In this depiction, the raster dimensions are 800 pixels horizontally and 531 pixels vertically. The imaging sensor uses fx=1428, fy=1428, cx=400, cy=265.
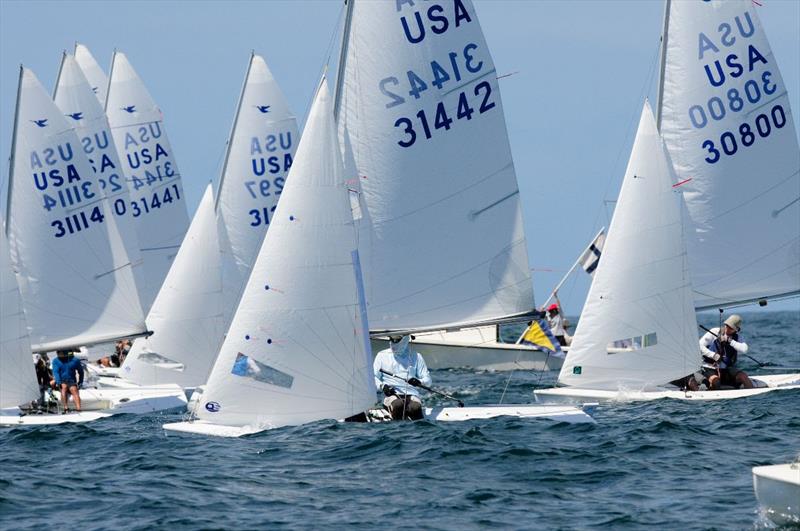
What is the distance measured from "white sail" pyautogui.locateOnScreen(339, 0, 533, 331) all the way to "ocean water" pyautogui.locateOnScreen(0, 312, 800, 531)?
2.15 meters

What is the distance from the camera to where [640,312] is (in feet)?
63.3

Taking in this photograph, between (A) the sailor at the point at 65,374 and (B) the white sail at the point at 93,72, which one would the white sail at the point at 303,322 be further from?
(B) the white sail at the point at 93,72

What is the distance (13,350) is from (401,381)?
17.2 ft

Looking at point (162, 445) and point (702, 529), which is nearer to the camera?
point (702, 529)

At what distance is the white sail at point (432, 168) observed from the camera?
17.7 meters

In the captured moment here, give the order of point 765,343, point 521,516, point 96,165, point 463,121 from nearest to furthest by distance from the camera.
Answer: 1. point 521,516
2. point 463,121
3. point 96,165
4. point 765,343

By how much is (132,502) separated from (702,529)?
15.6 ft

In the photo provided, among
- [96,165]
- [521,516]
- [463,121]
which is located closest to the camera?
[521,516]

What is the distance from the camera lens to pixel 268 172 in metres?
28.8

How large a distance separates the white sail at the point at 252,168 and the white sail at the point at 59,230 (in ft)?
18.5

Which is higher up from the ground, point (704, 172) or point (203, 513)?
point (704, 172)

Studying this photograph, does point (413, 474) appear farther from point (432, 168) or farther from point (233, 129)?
point (233, 129)

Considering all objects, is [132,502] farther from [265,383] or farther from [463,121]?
[463,121]

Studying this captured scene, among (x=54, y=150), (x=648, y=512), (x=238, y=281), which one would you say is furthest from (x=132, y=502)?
A: (x=238, y=281)
